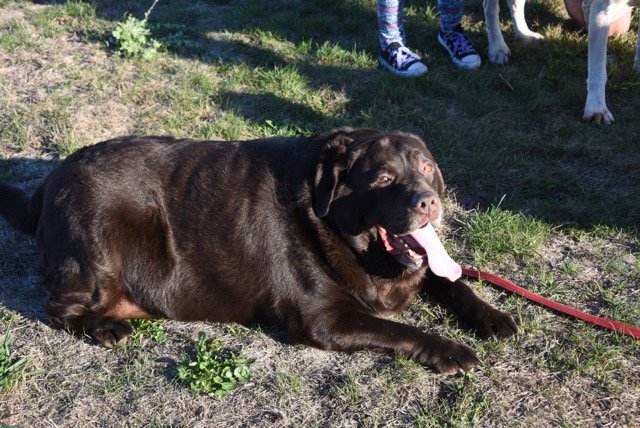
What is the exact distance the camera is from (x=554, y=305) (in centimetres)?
365

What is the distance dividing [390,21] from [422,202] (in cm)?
319

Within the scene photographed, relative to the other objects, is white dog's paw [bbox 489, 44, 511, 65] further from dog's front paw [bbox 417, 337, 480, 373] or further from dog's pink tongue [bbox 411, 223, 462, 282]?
dog's front paw [bbox 417, 337, 480, 373]

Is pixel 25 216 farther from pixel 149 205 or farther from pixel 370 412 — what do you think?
pixel 370 412

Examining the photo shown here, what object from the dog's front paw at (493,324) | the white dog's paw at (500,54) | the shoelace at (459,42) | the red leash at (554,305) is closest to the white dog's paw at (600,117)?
the white dog's paw at (500,54)

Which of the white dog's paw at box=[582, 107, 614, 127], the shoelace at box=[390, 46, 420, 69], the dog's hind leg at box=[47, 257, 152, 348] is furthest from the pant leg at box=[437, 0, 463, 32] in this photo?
the dog's hind leg at box=[47, 257, 152, 348]

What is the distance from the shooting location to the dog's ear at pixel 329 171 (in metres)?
3.46

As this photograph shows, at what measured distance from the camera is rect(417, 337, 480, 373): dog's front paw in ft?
10.8

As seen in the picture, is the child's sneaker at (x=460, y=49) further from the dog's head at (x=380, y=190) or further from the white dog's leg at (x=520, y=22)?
the dog's head at (x=380, y=190)

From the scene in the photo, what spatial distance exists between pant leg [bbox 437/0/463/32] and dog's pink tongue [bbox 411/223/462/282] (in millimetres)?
3277

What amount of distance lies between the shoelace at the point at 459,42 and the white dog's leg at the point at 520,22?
0.56 meters

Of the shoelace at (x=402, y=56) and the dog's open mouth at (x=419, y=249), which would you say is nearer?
the dog's open mouth at (x=419, y=249)

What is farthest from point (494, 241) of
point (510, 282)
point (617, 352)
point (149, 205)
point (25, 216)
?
point (25, 216)

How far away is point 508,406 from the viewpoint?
3.13 m

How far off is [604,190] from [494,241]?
1.00 meters
